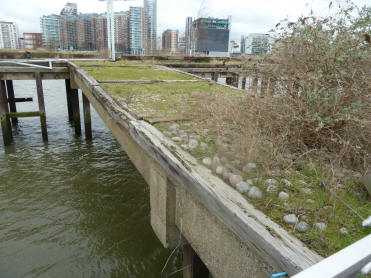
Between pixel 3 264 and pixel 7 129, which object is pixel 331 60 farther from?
pixel 7 129

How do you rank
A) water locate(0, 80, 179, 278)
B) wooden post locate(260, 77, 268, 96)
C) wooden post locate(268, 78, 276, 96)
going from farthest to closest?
water locate(0, 80, 179, 278)
wooden post locate(260, 77, 268, 96)
wooden post locate(268, 78, 276, 96)

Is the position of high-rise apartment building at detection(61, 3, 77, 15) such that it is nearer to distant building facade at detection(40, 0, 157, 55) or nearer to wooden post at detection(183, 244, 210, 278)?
distant building facade at detection(40, 0, 157, 55)

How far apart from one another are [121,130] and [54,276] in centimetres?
256

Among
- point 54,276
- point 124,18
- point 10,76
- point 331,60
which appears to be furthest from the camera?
point 124,18

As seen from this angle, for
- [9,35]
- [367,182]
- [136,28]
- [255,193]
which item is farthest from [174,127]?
[9,35]

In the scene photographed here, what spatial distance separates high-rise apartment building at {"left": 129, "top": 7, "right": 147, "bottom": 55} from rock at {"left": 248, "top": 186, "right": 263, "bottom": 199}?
64.4 metres

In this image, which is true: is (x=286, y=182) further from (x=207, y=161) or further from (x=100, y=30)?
(x=100, y=30)

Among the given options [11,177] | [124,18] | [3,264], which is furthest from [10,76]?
[124,18]

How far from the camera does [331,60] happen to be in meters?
3.00

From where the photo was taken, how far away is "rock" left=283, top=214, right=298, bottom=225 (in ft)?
6.15

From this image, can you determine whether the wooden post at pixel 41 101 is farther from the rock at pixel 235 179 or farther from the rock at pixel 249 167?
the rock at pixel 235 179

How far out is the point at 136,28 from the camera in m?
63.9

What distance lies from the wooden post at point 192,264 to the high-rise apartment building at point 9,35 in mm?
148163

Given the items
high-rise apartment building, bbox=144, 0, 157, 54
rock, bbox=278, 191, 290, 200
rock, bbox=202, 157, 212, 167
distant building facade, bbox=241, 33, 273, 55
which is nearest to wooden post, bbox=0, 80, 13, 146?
distant building facade, bbox=241, 33, 273, 55
